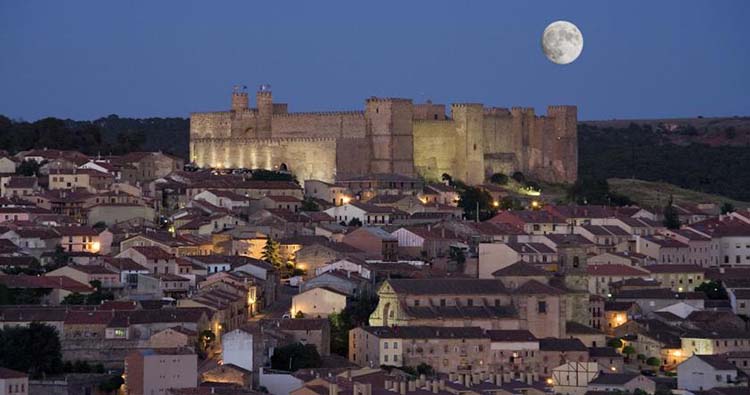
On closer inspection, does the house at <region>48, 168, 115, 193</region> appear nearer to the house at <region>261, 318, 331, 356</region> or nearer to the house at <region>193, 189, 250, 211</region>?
the house at <region>193, 189, 250, 211</region>

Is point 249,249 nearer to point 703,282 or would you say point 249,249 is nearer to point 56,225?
point 56,225

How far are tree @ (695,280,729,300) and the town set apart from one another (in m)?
0.05

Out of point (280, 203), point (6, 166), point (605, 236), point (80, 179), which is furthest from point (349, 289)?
point (6, 166)

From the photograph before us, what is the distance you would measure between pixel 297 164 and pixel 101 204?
10290mm

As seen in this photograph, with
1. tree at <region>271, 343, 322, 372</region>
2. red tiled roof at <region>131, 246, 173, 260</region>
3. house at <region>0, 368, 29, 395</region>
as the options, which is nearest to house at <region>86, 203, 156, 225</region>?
red tiled roof at <region>131, 246, 173, 260</region>

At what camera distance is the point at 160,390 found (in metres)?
41.0

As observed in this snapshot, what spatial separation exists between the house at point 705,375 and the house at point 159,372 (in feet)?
31.5

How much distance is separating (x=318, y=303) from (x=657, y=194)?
3180 cm

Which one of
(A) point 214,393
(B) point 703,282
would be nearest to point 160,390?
(A) point 214,393

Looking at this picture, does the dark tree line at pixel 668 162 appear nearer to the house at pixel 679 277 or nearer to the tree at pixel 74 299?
the house at pixel 679 277

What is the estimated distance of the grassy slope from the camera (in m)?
76.2

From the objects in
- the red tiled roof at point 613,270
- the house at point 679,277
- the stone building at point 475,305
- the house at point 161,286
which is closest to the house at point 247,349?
the stone building at point 475,305

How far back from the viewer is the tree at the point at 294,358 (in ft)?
142

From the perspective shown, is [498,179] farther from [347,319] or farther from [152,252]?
[347,319]
